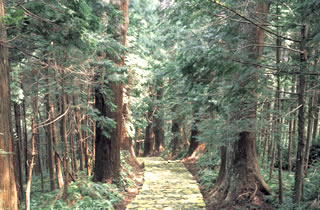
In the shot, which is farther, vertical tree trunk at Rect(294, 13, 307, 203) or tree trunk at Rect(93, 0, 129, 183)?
tree trunk at Rect(93, 0, 129, 183)

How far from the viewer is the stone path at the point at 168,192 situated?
7258mm

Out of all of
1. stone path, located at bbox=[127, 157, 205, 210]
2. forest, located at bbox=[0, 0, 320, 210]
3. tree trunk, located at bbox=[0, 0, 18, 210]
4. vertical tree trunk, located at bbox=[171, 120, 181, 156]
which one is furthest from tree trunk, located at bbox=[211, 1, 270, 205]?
vertical tree trunk, located at bbox=[171, 120, 181, 156]

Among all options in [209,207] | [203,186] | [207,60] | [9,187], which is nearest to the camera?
[9,187]

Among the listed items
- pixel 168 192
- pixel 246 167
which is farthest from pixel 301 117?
pixel 168 192

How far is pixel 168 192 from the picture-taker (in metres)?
8.85

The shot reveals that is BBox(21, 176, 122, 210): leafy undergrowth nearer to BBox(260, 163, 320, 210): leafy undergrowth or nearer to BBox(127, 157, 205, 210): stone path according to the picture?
BBox(127, 157, 205, 210): stone path

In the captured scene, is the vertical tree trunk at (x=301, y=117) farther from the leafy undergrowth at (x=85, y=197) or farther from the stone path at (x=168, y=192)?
the leafy undergrowth at (x=85, y=197)

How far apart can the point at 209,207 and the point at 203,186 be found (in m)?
2.53

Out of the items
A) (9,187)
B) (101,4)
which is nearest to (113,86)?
(101,4)

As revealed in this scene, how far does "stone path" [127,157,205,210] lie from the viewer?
7258mm

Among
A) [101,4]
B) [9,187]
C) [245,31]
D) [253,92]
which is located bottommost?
[9,187]

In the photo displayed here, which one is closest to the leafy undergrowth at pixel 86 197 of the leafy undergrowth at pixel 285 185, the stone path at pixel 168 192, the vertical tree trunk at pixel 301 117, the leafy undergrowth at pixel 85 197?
the leafy undergrowth at pixel 85 197

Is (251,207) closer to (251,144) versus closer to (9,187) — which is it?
(251,144)

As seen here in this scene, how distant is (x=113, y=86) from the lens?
9.19 meters
